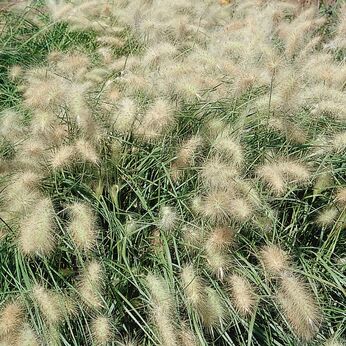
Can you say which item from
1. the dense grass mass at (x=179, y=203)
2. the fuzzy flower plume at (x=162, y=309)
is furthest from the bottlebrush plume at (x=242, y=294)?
the fuzzy flower plume at (x=162, y=309)

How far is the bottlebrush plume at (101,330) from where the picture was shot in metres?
2.32

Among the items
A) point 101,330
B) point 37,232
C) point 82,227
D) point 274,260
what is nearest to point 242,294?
point 274,260

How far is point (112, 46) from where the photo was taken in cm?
419

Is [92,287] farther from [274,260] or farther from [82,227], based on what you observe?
[274,260]

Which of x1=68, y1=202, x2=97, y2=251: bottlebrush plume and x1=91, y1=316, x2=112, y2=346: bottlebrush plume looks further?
x1=68, y1=202, x2=97, y2=251: bottlebrush plume

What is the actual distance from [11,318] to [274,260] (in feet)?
3.18

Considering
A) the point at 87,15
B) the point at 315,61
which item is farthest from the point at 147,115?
the point at 87,15

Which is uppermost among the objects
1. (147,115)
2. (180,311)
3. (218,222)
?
(147,115)

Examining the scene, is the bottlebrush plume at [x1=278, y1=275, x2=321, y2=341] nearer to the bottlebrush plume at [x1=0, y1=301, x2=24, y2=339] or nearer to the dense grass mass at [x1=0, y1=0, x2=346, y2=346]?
the dense grass mass at [x1=0, y1=0, x2=346, y2=346]

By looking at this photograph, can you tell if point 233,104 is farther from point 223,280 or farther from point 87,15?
point 87,15

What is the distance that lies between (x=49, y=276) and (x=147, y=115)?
761 mm

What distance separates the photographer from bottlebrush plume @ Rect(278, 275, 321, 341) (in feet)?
7.38

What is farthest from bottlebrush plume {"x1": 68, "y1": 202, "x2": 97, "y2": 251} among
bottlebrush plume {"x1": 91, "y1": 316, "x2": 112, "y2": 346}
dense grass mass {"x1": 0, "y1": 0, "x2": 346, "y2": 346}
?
bottlebrush plume {"x1": 91, "y1": 316, "x2": 112, "y2": 346}

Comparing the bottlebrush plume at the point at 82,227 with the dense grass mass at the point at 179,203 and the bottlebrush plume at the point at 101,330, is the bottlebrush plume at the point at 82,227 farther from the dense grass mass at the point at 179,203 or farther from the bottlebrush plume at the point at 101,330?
the bottlebrush plume at the point at 101,330
